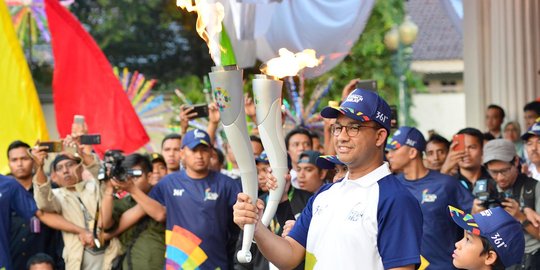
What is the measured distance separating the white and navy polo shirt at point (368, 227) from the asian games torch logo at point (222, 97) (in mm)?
742

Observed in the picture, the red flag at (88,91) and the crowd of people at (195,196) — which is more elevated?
the red flag at (88,91)

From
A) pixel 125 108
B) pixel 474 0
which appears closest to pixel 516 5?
pixel 474 0

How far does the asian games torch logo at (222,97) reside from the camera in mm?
4547

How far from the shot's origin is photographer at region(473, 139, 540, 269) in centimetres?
723

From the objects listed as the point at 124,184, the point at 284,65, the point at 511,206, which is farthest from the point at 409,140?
the point at 284,65

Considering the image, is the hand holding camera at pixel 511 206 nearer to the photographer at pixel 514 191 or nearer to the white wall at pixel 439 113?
the photographer at pixel 514 191

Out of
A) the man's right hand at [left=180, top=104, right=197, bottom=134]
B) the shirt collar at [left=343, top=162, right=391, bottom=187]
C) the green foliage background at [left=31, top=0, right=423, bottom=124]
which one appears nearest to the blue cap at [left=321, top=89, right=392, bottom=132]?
the shirt collar at [left=343, top=162, right=391, bottom=187]

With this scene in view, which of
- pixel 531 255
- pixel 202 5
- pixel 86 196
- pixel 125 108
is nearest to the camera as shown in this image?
pixel 202 5

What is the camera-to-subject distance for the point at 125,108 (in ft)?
38.1

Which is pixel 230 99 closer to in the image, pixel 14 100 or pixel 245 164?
pixel 245 164

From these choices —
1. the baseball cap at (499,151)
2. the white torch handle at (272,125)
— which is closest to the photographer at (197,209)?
the baseball cap at (499,151)

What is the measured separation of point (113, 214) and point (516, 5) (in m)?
5.55

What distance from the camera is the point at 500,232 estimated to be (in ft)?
16.6

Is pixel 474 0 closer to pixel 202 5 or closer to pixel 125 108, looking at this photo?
pixel 125 108
